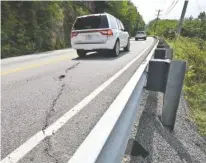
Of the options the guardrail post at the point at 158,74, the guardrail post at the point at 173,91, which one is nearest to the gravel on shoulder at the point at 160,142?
the guardrail post at the point at 173,91

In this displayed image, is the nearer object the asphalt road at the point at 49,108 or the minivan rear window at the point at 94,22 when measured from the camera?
the asphalt road at the point at 49,108

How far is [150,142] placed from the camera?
2.92 meters

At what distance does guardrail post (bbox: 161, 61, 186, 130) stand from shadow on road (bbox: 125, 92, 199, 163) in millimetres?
142

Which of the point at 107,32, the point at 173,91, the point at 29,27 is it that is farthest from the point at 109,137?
the point at 29,27

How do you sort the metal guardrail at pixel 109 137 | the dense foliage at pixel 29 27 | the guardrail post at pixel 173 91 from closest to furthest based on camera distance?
the metal guardrail at pixel 109 137, the guardrail post at pixel 173 91, the dense foliage at pixel 29 27

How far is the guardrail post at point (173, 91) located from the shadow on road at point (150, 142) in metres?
0.14

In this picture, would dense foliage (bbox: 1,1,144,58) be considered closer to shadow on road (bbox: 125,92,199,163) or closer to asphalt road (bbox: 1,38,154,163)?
asphalt road (bbox: 1,38,154,163)

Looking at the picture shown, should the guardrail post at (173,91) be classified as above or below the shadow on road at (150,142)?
above

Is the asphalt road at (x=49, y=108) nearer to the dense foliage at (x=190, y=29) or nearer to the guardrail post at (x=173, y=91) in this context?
the guardrail post at (x=173, y=91)

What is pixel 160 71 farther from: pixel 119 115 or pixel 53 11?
pixel 53 11

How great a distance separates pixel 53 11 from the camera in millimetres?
21016

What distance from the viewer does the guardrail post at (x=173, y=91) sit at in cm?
326

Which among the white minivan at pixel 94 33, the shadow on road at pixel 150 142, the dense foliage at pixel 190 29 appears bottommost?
the dense foliage at pixel 190 29

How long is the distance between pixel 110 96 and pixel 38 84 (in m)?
1.99
